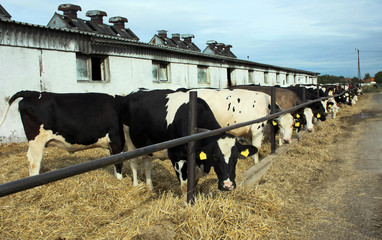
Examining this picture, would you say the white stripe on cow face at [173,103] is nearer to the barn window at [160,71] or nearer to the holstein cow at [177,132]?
the holstein cow at [177,132]

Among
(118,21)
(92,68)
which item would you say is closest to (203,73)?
(118,21)

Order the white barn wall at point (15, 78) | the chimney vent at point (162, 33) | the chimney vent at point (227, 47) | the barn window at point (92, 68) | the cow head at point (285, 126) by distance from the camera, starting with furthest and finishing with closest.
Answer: the chimney vent at point (227, 47), the chimney vent at point (162, 33), the barn window at point (92, 68), the white barn wall at point (15, 78), the cow head at point (285, 126)

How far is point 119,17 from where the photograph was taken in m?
20.0

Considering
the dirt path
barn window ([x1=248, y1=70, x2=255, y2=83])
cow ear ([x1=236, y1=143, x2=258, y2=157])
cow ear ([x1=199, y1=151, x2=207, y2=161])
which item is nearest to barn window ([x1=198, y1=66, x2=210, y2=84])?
barn window ([x1=248, y1=70, x2=255, y2=83])

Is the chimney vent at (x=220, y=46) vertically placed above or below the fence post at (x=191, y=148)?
above

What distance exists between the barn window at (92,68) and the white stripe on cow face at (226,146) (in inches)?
354

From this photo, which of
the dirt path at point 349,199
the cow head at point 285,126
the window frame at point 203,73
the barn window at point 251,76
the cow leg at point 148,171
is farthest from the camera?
the barn window at point 251,76

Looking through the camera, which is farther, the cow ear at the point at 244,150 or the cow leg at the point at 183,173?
the cow leg at the point at 183,173

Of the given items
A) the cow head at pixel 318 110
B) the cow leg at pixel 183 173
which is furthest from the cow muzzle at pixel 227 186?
the cow head at pixel 318 110

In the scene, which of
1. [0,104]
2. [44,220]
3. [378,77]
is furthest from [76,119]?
[378,77]

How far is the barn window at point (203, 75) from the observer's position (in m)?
18.7

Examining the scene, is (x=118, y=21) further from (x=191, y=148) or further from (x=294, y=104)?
(x=191, y=148)

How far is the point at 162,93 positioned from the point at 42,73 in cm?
668

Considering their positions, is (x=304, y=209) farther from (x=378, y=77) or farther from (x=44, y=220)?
(x=378, y=77)
